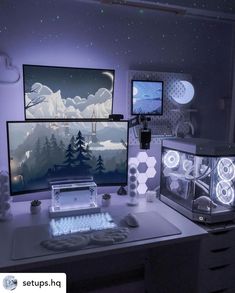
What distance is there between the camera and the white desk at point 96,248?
3.40 ft

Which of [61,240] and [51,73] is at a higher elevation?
[51,73]

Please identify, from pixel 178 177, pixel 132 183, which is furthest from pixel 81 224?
pixel 178 177

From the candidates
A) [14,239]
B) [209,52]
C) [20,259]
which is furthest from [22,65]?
[209,52]

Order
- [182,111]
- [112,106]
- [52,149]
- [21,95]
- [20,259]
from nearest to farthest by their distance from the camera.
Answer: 1. [20,259]
2. [52,149]
3. [21,95]
4. [112,106]
5. [182,111]

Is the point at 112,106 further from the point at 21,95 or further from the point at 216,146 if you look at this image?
the point at 216,146

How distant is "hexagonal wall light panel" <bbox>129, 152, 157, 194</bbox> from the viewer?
1.91 meters

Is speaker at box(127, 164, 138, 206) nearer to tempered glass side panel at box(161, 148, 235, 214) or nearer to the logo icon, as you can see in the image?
tempered glass side panel at box(161, 148, 235, 214)

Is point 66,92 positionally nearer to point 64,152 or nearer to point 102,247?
point 64,152

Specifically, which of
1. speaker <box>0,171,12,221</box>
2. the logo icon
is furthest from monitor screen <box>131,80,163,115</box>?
the logo icon

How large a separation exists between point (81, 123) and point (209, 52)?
121 centimetres

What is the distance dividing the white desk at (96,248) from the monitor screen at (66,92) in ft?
1.86

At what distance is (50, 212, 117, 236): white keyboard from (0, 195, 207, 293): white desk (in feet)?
0.26

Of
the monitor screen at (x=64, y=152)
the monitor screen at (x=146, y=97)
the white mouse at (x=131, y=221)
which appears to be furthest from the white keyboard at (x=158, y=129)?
the white mouse at (x=131, y=221)

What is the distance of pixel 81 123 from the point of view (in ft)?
5.07
